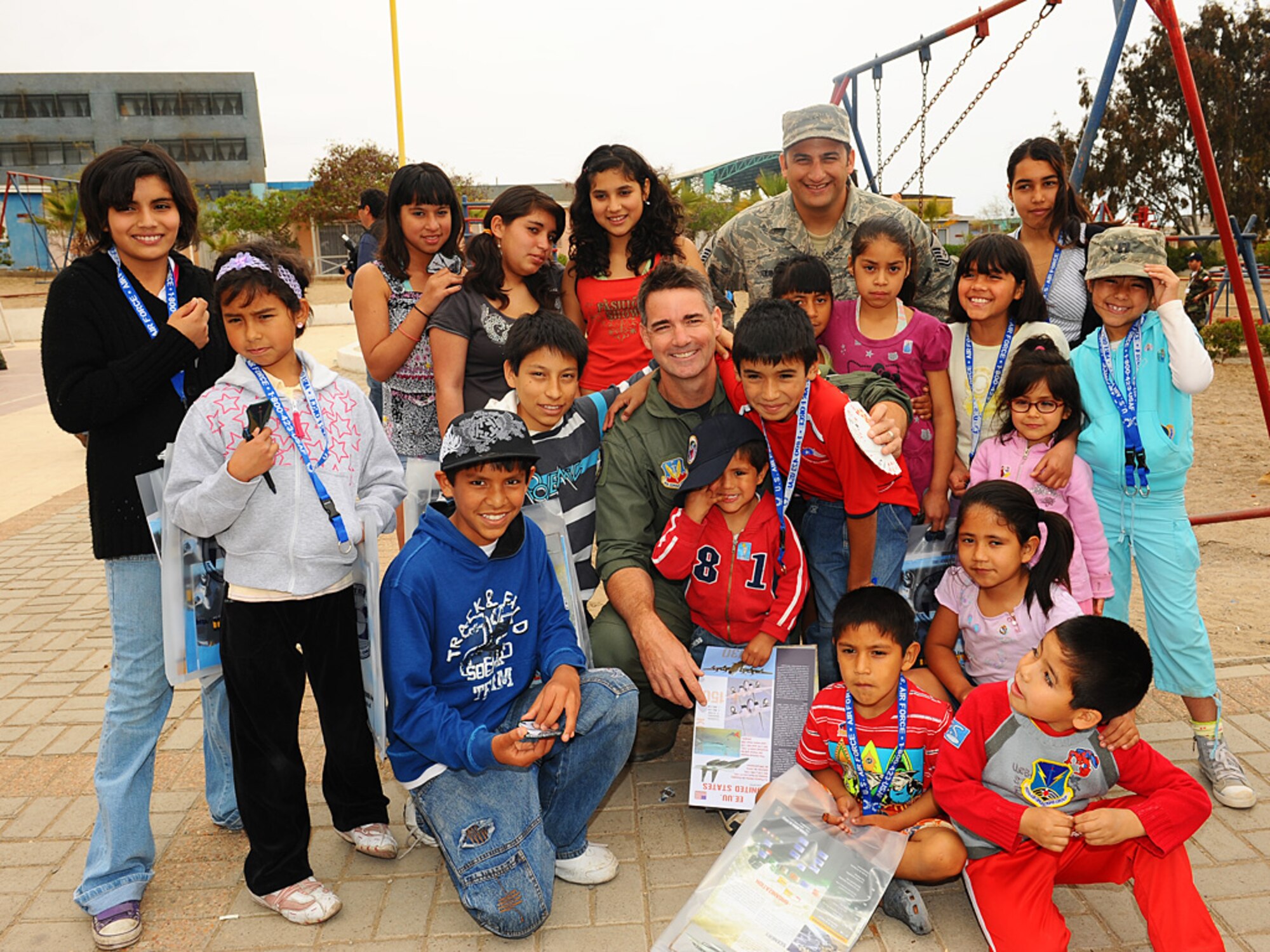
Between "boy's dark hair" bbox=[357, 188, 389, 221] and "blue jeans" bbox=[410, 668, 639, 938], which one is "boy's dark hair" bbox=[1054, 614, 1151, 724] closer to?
"blue jeans" bbox=[410, 668, 639, 938]

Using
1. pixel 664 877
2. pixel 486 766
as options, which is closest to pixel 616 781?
pixel 664 877

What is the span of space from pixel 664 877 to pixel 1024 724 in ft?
3.96

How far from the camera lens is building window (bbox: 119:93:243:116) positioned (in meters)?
55.4

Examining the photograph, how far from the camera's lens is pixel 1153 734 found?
364 cm

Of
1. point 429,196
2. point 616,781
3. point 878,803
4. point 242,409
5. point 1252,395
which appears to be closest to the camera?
point 242,409

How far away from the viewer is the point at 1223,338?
13.4 meters

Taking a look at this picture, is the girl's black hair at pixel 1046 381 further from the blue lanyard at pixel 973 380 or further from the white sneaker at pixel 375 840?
the white sneaker at pixel 375 840

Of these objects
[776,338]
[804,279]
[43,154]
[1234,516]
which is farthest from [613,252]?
[43,154]

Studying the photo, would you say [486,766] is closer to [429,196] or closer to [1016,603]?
[1016,603]

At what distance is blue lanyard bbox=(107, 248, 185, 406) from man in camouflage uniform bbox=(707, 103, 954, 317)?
2423 mm

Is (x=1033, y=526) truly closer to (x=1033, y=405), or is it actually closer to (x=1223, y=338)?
(x=1033, y=405)

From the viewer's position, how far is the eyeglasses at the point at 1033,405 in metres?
3.25

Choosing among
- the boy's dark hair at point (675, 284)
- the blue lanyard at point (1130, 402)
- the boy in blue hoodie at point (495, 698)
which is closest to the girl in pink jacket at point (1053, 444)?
the blue lanyard at point (1130, 402)

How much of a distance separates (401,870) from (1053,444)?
8.83 ft
